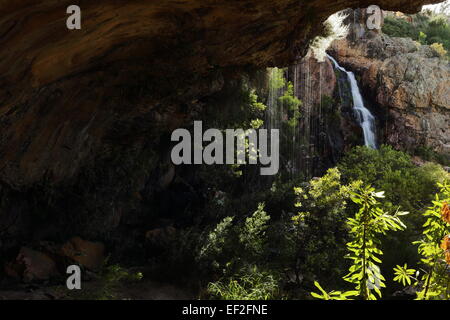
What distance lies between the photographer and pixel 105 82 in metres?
7.65

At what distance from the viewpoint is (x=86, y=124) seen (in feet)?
27.6

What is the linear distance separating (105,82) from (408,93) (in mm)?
19716

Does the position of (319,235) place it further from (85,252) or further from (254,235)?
(85,252)

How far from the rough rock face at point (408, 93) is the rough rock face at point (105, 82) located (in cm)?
1532

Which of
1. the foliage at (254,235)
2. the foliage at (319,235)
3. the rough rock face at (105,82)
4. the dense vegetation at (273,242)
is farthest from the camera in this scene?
the foliage at (254,235)

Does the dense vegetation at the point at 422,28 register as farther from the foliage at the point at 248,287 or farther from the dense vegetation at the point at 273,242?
the foliage at the point at 248,287

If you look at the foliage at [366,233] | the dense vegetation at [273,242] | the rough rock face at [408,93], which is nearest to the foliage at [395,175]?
the dense vegetation at [273,242]

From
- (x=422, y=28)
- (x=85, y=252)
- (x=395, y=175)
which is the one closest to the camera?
(x=85, y=252)

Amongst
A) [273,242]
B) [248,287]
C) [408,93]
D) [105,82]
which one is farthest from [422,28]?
[105,82]

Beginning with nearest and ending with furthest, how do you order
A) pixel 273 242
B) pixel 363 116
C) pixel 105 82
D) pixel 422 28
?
pixel 105 82
pixel 273 242
pixel 363 116
pixel 422 28

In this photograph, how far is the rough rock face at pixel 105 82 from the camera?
5.41 metres

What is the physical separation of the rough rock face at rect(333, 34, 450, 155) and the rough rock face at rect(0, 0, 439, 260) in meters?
15.3

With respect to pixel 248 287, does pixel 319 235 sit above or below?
A: above
